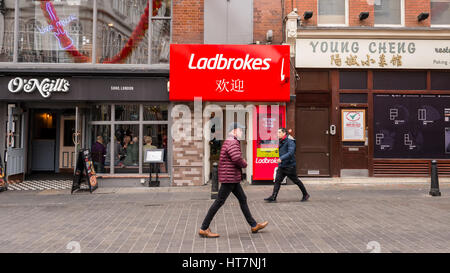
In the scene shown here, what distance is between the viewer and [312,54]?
12.3 m

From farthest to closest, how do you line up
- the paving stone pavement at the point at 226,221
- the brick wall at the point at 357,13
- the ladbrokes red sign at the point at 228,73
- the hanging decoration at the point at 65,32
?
the brick wall at the point at 357,13 < the hanging decoration at the point at 65,32 < the ladbrokes red sign at the point at 228,73 < the paving stone pavement at the point at 226,221

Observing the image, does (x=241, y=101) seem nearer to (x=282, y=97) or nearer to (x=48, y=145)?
(x=282, y=97)

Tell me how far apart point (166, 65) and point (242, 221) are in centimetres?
649

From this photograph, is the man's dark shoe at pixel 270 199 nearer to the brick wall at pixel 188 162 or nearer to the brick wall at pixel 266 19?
the brick wall at pixel 188 162

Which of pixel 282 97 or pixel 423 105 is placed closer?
pixel 282 97

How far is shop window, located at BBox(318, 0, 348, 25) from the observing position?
12602 millimetres

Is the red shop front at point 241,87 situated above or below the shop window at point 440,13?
below

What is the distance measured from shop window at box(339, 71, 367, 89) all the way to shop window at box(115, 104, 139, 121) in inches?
275

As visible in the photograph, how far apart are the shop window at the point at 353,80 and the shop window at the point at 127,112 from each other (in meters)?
6.98

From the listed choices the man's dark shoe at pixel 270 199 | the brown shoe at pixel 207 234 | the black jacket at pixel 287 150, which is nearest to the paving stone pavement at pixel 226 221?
the brown shoe at pixel 207 234

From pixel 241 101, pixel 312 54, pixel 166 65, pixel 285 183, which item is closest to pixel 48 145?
pixel 166 65

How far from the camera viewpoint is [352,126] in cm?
1247

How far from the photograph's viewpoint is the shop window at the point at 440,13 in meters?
12.7

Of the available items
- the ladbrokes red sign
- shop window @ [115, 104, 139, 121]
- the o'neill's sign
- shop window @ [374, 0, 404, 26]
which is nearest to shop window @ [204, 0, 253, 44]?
the ladbrokes red sign
